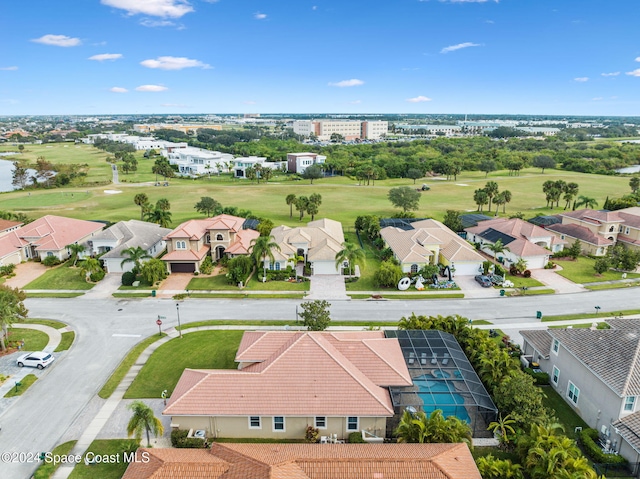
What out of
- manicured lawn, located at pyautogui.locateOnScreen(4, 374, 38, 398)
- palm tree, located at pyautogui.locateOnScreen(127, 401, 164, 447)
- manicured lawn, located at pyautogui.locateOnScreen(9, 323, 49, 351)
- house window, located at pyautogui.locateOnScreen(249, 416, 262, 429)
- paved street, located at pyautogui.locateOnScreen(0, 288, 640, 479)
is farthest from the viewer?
manicured lawn, located at pyautogui.locateOnScreen(9, 323, 49, 351)

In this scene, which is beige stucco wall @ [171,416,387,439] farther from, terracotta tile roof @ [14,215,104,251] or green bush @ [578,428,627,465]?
terracotta tile roof @ [14,215,104,251]

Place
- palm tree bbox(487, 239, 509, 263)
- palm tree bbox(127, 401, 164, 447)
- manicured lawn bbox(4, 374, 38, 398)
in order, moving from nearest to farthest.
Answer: palm tree bbox(127, 401, 164, 447)
manicured lawn bbox(4, 374, 38, 398)
palm tree bbox(487, 239, 509, 263)

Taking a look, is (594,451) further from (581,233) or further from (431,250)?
(581,233)

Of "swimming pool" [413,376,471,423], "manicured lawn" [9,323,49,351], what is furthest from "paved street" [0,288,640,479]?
"swimming pool" [413,376,471,423]

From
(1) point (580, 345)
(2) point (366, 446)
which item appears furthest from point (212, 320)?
(1) point (580, 345)

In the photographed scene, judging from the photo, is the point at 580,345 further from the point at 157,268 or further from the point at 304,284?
the point at 157,268

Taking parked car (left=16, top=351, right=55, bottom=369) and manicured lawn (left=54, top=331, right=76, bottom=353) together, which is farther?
manicured lawn (left=54, top=331, right=76, bottom=353)
